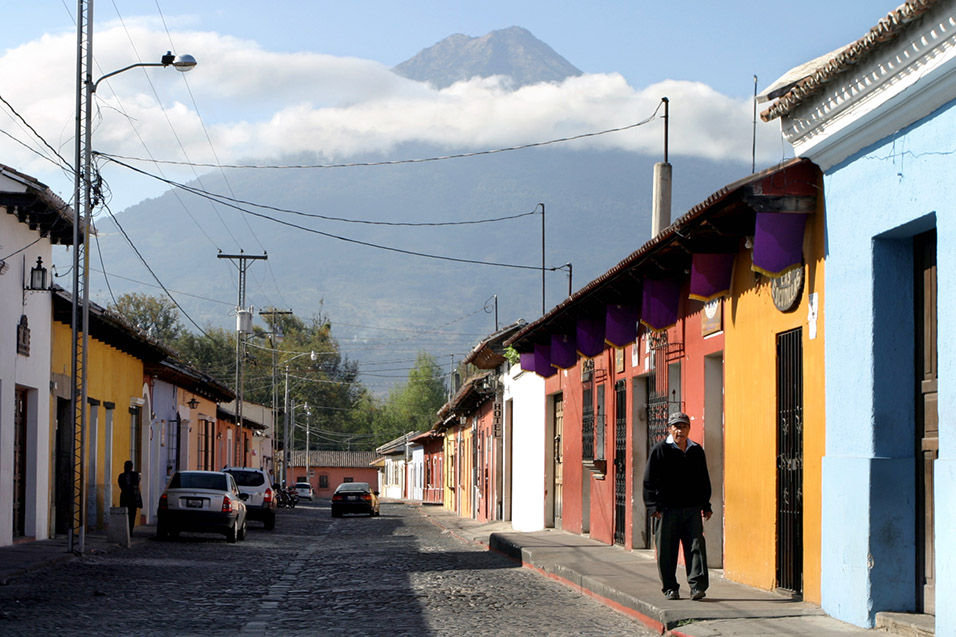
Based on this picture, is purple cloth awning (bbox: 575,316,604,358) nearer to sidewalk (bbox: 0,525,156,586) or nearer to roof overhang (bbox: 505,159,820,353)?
roof overhang (bbox: 505,159,820,353)

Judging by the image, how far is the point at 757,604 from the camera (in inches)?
434

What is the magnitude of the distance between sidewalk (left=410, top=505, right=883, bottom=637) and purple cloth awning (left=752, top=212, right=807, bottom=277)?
2.96 m

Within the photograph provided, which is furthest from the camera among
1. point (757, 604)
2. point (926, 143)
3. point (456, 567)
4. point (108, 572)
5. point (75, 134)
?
point (75, 134)

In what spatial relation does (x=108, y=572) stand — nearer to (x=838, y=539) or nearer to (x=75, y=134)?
(x=75, y=134)

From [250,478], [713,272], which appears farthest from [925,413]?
[250,478]

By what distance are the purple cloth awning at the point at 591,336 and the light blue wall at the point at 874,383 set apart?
10060mm

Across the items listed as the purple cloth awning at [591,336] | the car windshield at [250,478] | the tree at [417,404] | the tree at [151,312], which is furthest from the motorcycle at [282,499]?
the tree at [417,404]

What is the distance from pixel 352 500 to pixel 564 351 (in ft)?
73.5

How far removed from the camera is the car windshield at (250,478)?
31734 mm

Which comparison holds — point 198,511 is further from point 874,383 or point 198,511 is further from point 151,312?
point 151,312

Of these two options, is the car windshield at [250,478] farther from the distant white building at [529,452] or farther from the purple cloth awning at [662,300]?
the purple cloth awning at [662,300]

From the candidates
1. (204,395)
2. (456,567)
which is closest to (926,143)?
(456,567)

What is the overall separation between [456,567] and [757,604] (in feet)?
23.7

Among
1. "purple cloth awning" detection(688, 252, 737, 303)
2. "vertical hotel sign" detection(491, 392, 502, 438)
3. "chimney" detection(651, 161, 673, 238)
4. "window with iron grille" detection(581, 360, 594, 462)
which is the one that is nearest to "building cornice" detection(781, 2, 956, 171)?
"purple cloth awning" detection(688, 252, 737, 303)
